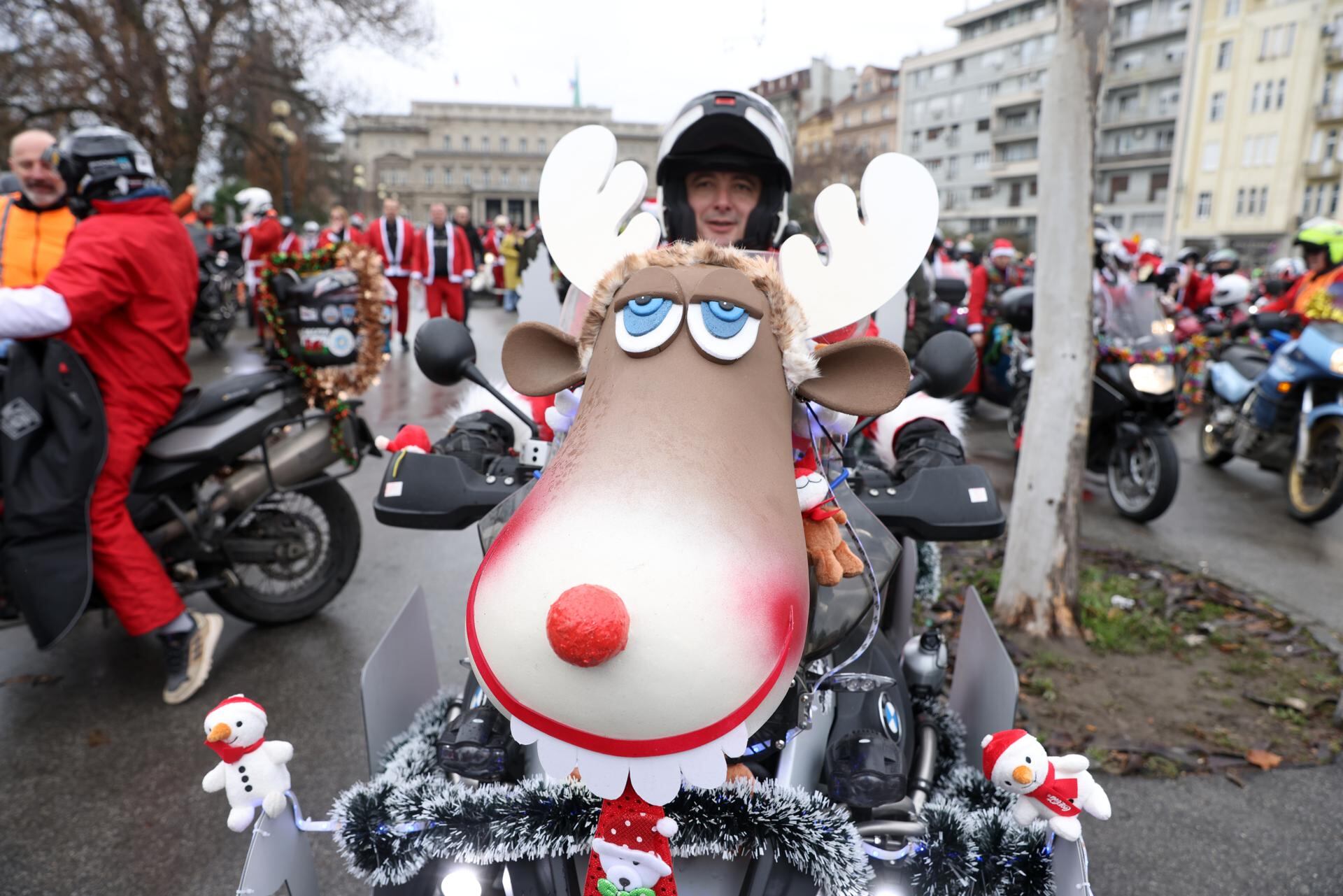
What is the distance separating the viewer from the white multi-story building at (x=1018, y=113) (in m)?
51.5

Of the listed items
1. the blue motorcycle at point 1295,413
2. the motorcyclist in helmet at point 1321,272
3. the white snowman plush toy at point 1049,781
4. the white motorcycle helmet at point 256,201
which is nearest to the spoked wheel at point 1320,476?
the blue motorcycle at point 1295,413

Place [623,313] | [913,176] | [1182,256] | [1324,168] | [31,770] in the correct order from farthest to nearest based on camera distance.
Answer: [1324,168], [1182,256], [31,770], [913,176], [623,313]

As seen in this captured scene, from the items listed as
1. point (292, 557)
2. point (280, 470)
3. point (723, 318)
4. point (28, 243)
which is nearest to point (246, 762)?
point (723, 318)

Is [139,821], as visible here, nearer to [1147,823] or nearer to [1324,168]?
[1147,823]

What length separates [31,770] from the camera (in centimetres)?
299

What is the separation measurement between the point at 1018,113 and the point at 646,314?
2614 inches

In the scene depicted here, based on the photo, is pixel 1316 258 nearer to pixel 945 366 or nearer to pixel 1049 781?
pixel 945 366

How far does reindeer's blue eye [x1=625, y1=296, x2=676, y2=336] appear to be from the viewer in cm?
114

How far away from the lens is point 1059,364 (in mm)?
3855

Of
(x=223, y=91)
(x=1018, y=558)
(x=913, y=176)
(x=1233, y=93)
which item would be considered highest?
(x=1233, y=93)

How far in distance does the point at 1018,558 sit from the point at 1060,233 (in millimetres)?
1473

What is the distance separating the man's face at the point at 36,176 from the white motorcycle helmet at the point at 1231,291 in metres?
11.1

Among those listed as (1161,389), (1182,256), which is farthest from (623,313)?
(1182,256)

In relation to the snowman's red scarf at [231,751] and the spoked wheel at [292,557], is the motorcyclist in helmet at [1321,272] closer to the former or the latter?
the spoked wheel at [292,557]
